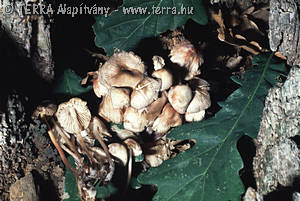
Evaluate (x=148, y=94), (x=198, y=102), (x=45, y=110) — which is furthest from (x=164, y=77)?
(x=45, y=110)

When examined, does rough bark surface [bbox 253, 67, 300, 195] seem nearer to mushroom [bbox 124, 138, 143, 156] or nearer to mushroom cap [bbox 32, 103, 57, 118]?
mushroom [bbox 124, 138, 143, 156]

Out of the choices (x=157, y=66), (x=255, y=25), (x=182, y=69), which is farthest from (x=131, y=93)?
(x=255, y=25)

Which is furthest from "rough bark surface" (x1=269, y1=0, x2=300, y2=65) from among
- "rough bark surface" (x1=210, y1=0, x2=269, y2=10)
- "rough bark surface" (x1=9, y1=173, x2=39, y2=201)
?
"rough bark surface" (x1=9, y1=173, x2=39, y2=201)

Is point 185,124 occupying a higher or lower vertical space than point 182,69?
lower

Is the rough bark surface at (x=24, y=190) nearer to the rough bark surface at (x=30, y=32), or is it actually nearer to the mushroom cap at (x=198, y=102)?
the rough bark surface at (x=30, y=32)

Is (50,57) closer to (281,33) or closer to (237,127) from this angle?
(237,127)

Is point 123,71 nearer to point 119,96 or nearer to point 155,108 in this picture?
point 119,96

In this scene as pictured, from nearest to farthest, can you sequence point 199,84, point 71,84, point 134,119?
point 134,119, point 199,84, point 71,84
